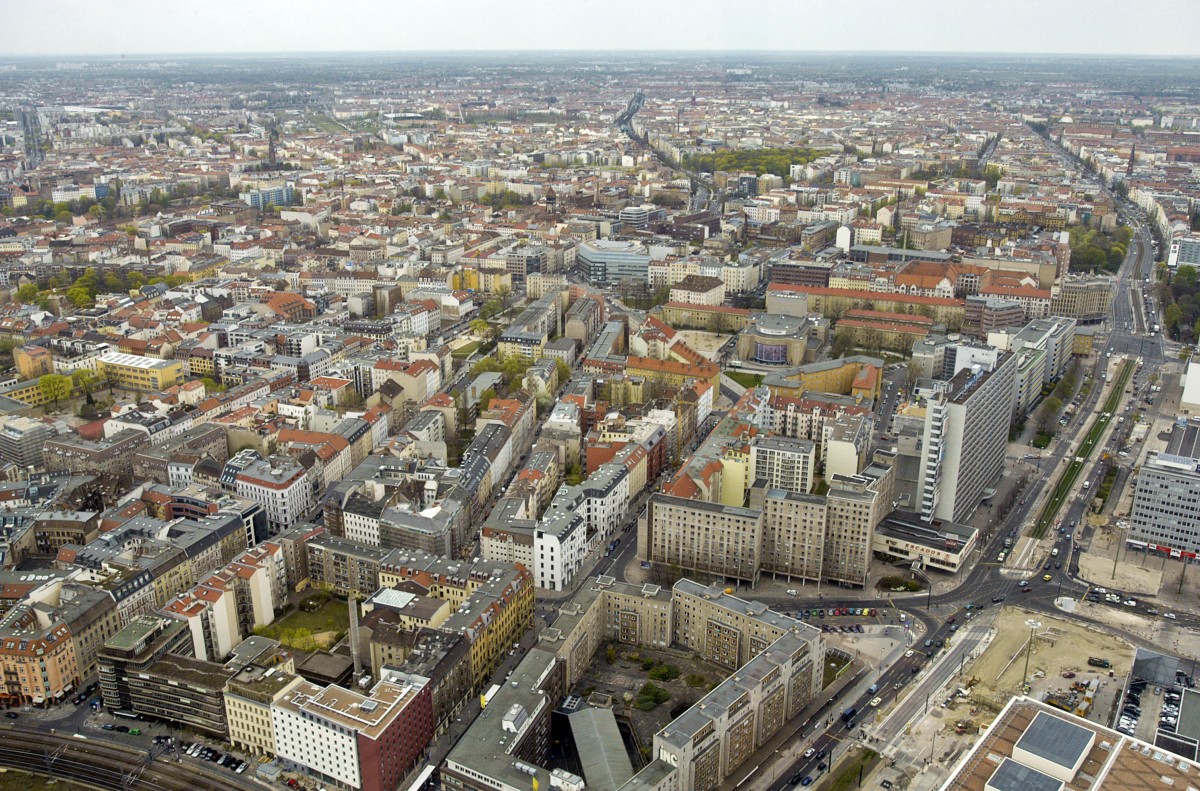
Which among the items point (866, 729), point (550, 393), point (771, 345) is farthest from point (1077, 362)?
point (866, 729)

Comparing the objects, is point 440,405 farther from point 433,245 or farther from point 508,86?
point 508,86

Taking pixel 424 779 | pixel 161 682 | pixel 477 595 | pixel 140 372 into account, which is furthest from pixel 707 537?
pixel 140 372

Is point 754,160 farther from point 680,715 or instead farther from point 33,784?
point 33,784

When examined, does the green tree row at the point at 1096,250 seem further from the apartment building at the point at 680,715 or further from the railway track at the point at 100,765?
the railway track at the point at 100,765

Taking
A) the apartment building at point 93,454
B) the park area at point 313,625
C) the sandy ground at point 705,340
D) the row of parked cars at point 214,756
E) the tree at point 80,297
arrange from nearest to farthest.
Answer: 1. the row of parked cars at point 214,756
2. the park area at point 313,625
3. the apartment building at point 93,454
4. the sandy ground at point 705,340
5. the tree at point 80,297

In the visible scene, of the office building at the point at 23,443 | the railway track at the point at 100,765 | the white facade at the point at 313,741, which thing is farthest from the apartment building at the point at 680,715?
the office building at the point at 23,443

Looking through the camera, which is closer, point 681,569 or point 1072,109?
point 681,569

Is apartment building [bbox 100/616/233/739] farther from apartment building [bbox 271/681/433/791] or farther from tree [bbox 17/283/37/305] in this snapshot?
tree [bbox 17/283/37/305]
